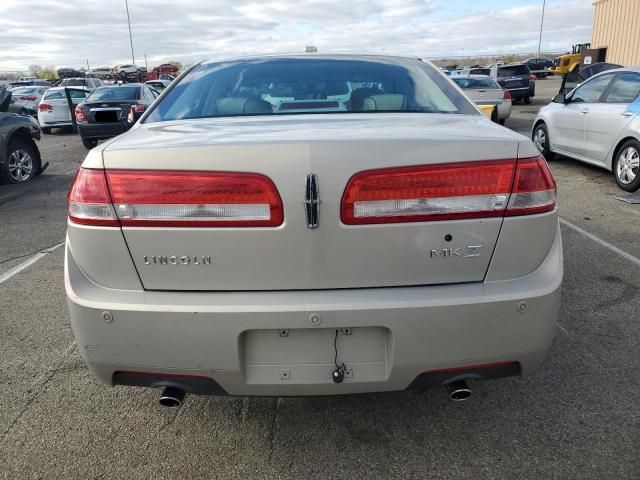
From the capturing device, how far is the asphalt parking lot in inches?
91.8

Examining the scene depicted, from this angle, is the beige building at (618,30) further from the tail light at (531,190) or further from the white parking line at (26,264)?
the tail light at (531,190)

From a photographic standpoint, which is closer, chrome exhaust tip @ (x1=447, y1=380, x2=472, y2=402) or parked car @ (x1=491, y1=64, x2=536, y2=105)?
chrome exhaust tip @ (x1=447, y1=380, x2=472, y2=402)

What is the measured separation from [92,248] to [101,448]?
100 centimetres

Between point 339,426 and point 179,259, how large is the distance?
1.18 m

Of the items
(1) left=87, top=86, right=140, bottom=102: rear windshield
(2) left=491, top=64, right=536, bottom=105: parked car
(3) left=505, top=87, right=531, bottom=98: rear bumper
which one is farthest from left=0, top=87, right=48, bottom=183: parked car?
(3) left=505, top=87, right=531, bottom=98: rear bumper

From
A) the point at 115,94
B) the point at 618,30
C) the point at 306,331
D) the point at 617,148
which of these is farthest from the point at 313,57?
the point at 618,30

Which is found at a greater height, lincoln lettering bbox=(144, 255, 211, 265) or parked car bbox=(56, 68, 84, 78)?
lincoln lettering bbox=(144, 255, 211, 265)

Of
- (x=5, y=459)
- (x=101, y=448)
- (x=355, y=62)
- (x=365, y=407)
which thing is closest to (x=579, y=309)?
(x=365, y=407)

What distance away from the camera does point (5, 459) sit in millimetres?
2420

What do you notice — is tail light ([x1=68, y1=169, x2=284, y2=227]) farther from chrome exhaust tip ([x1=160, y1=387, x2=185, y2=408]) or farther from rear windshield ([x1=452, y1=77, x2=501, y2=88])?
rear windshield ([x1=452, y1=77, x2=501, y2=88])

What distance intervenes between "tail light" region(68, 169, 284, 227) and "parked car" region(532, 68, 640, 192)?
21.3ft

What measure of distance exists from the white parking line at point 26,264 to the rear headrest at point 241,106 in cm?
297

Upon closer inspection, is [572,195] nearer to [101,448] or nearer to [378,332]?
[378,332]

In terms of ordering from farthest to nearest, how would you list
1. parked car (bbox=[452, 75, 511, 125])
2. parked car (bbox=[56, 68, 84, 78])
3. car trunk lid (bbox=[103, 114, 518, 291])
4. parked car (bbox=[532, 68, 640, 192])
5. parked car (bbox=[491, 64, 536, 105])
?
parked car (bbox=[56, 68, 84, 78]) < parked car (bbox=[491, 64, 536, 105]) < parked car (bbox=[452, 75, 511, 125]) < parked car (bbox=[532, 68, 640, 192]) < car trunk lid (bbox=[103, 114, 518, 291])
